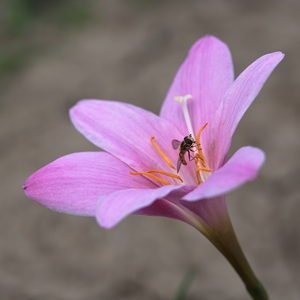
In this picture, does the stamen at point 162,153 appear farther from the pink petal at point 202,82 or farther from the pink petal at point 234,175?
the pink petal at point 234,175

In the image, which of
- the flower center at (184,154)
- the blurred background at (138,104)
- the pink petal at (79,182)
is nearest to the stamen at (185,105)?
the flower center at (184,154)

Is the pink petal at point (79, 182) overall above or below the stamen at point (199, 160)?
above

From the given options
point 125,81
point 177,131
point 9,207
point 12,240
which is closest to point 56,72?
point 125,81

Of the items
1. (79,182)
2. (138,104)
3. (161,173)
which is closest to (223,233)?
(161,173)

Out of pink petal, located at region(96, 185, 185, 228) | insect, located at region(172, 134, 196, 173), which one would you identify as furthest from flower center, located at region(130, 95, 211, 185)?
pink petal, located at region(96, 185, 185, 228)

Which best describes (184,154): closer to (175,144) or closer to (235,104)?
(175,144)

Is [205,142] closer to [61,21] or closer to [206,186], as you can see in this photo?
[206,186]
